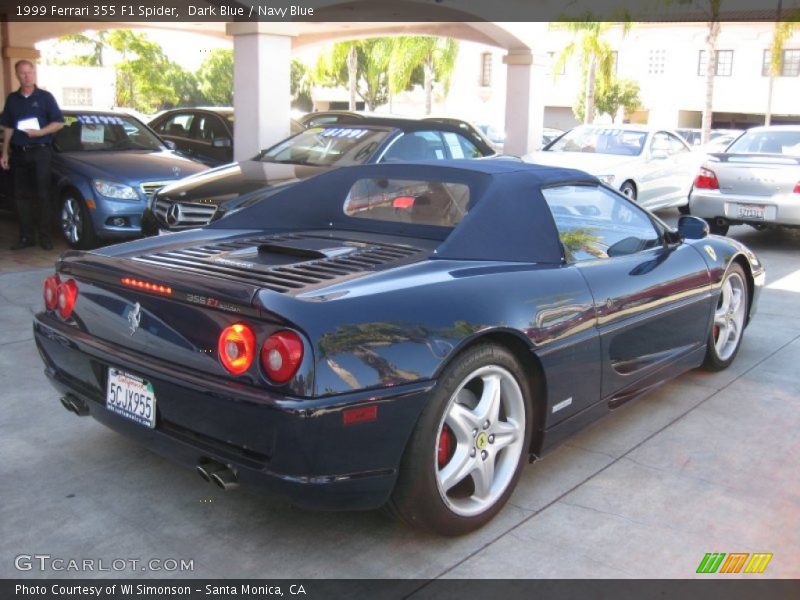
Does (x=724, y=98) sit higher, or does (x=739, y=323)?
(x=724, y=98)

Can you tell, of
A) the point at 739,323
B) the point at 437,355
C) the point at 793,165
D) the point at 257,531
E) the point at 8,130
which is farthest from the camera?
the point at 793,165

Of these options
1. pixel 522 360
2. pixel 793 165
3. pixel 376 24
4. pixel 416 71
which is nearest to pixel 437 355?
pixel 522 360

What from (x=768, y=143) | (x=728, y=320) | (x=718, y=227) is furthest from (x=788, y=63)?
(x=728, y=320)

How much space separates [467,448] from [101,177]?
664cm

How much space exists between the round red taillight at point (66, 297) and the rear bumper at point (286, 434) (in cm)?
52

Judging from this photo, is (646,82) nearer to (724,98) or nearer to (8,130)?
(724,98)

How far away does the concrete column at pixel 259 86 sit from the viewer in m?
10.8

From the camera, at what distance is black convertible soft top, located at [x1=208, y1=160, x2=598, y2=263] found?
366 cm

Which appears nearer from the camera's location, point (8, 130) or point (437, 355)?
point (437, 355)

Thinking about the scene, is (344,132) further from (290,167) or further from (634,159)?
(634,159)

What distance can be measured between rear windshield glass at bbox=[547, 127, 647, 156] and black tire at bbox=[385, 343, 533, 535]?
9180mm

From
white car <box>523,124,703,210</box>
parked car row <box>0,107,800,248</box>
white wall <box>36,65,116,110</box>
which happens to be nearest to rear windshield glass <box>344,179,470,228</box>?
parked car row <box>0,107,800,248</box>

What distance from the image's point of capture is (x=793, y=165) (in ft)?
31.7

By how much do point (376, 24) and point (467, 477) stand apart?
15771 mm
